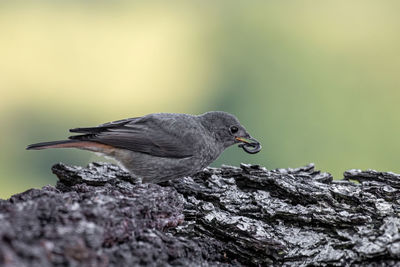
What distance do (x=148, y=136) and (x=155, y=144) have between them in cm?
17

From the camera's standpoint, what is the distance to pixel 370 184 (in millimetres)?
5855

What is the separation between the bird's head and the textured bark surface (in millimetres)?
834

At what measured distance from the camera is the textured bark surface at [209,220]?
129 inches

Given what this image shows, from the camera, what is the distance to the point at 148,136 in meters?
6.82

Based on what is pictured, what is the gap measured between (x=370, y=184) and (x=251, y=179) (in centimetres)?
151

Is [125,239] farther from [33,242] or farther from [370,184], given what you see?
→ [370,184]

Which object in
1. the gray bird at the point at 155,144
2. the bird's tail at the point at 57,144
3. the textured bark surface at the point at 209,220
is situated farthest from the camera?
the gray bird at the point at 155,144

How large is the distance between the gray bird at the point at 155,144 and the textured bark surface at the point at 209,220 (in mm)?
239

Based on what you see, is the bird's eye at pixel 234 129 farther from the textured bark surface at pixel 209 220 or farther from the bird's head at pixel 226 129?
the textured bark surface at pixel 209 220

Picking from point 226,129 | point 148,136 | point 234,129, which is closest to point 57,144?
point 148,136

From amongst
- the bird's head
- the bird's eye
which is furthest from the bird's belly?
the bird's eye

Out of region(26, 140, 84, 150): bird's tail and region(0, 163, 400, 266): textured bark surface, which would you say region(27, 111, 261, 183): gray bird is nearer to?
region(26, 140, 84, 150): bird's tail

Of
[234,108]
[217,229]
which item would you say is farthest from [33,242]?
[234,108]

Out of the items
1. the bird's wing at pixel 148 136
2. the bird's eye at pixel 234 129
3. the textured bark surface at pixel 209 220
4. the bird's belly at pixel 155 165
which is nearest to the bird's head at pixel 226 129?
the bird's eye at pixel 234 129
